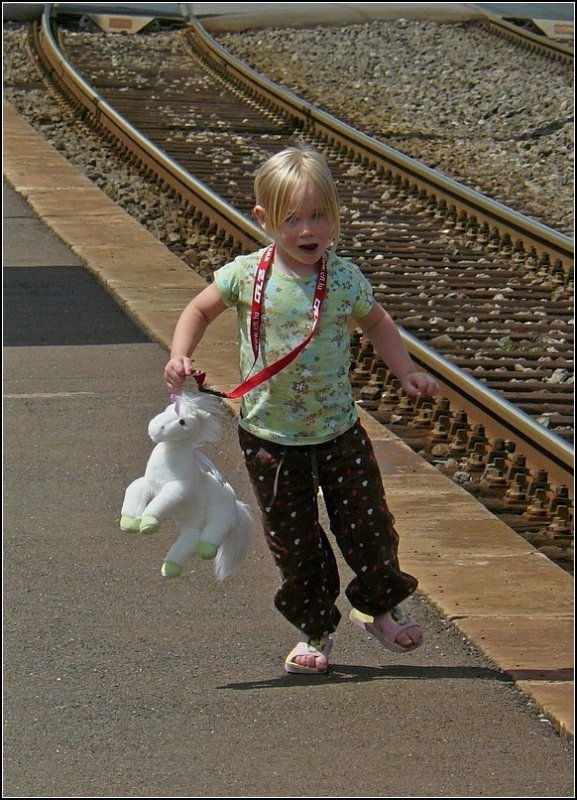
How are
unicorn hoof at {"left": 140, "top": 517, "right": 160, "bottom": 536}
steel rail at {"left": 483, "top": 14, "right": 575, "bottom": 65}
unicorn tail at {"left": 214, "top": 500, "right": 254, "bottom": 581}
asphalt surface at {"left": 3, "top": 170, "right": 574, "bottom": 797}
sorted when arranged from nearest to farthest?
asphalt surface at {"left": 3, "top": 170, "right": 574, "bottom": 797} → unicorn hoof at {"left": 140, "top": 517, "right": 160, "bottom": 536} → unicorn tail at {"left": 214, "top": 500, "right": 254, "bottom": 581} → steel rail at {"left": 483, "top": 14, "right": 575, "bottom": 65}

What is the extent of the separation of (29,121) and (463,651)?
13069mm

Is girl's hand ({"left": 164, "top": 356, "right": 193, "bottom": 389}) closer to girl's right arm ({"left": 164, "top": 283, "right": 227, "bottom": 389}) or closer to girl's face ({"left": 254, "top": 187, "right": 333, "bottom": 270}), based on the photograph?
girl's right arm ({"left": 164, "top": 283, "right": 227, "bottom": 389})

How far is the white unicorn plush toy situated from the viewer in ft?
14.4

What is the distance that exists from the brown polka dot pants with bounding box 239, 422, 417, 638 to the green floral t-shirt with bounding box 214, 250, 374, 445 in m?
0.07

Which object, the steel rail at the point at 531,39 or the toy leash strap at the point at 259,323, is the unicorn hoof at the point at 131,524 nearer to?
the toy leash strap at the point at 259,323

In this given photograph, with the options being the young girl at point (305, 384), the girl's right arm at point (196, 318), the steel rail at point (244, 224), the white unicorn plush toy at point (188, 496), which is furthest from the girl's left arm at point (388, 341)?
the steel rail at point (244, 224)

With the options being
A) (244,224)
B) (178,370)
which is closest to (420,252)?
(244,224)

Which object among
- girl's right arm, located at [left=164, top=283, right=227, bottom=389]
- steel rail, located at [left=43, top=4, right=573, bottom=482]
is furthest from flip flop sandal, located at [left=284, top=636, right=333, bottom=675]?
steel rail, located at [left=43, top=4, right=573, bottom=482]

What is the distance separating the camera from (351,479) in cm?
443

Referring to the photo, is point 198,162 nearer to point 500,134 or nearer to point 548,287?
point 500,134

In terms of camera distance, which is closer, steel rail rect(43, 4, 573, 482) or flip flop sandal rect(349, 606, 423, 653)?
flip flop sandal rect(349, 606, 423, 653)

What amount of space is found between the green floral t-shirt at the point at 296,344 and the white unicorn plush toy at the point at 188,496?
0.57ft

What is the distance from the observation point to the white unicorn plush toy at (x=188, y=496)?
4.39 metres

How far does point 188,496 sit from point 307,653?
60cm
